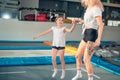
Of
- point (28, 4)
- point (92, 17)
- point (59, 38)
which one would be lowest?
point (59, 38)

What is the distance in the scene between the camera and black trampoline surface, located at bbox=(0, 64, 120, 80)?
13.8ft

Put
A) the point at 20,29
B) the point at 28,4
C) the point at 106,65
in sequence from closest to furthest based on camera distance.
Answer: the point at 106,65
the point at 20,29
the point at 28,4

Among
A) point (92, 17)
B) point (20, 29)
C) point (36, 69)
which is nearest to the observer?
point (92, 17)

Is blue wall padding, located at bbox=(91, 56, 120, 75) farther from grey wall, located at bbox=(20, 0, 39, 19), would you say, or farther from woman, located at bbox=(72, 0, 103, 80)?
grey wall, located at bbox=(20, 0, 39, 19)

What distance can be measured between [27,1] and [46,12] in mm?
1143

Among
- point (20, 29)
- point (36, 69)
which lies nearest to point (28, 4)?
point (20, 29)

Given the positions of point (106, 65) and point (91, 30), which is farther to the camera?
point (106, 65)

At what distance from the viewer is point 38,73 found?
4.59 metres

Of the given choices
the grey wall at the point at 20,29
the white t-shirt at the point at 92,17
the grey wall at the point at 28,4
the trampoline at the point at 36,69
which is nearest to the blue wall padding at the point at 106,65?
the trampoline at the point at 36,69

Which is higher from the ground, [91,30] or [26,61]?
[91,30]

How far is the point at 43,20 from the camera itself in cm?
1060

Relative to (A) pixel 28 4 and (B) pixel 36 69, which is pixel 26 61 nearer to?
(B) pixel 36 69

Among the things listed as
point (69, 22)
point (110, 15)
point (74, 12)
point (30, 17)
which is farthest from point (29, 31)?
point (110, 15)

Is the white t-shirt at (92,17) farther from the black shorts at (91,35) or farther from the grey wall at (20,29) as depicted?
the grey wall at (20,29)
